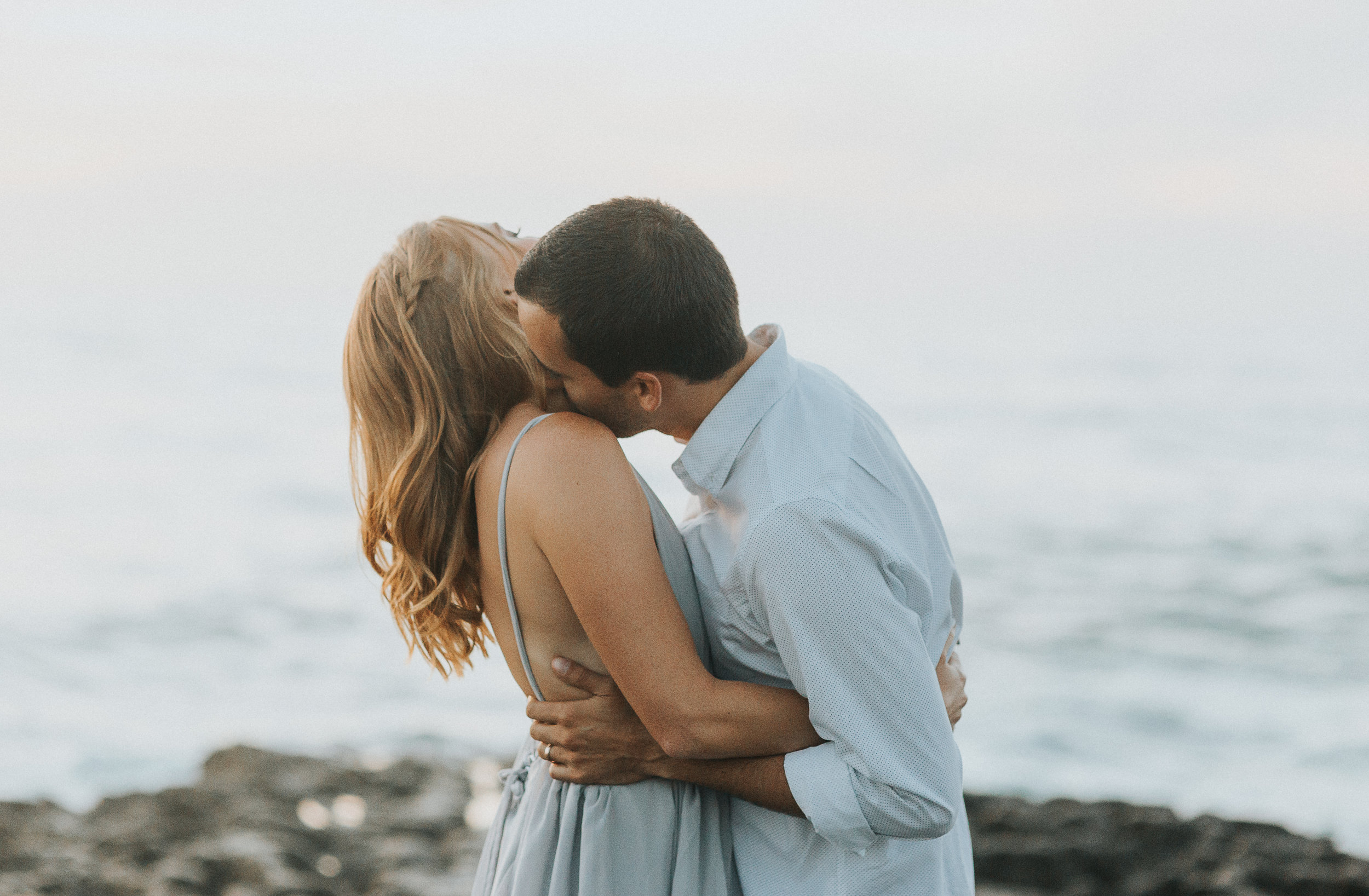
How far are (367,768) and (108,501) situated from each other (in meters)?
13.9

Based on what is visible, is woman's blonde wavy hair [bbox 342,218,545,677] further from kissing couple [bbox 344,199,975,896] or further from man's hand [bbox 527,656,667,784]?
man's hand [bbox 527,656,667,784]

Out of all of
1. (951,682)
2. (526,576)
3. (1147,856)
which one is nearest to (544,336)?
(526,576)

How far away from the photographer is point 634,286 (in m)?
1.68

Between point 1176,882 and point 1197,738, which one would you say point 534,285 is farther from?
point 1197,738

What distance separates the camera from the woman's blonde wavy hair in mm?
2012

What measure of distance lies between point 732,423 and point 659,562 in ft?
0.81

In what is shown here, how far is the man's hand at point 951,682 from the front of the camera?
6.82 feet

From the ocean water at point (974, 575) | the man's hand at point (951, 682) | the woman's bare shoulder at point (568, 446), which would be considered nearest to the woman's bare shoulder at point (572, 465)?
the woman's bare shoulder at point (568, 446)

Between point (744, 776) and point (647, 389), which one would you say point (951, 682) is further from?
point (647, 389)

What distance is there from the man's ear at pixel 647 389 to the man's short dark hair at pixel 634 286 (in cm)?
2

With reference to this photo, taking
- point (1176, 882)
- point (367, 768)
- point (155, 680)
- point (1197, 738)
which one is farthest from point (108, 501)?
point (1176, 882)

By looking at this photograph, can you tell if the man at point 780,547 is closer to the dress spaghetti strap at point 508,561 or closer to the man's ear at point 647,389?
the man's ear at point 647,389

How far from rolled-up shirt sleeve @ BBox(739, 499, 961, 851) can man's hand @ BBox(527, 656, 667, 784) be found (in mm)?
351

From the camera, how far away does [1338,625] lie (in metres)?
13.0
